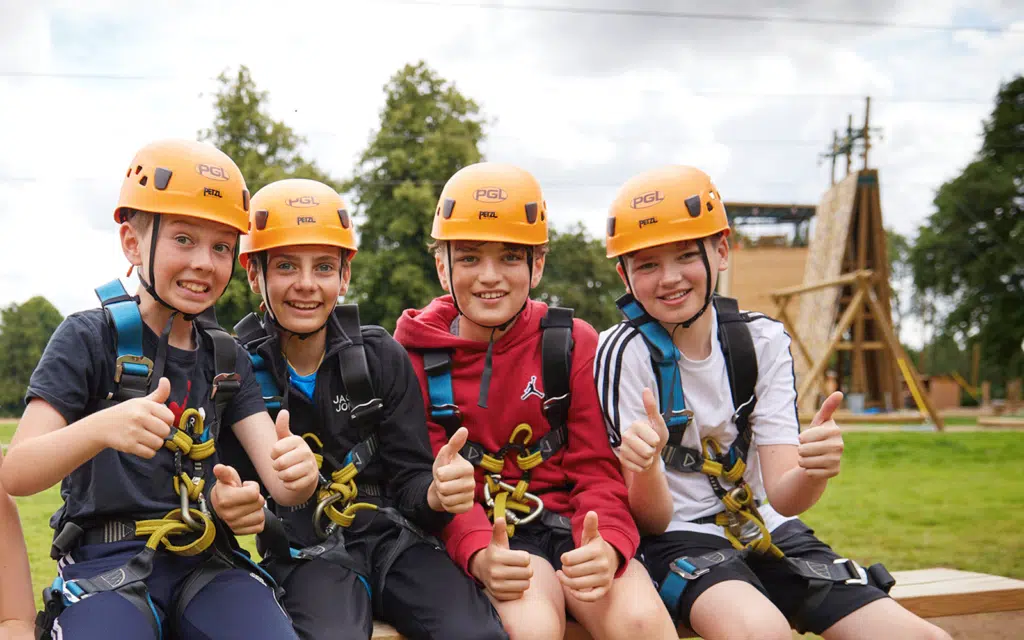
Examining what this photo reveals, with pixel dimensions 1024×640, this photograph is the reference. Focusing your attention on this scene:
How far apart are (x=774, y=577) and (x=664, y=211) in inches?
69.1

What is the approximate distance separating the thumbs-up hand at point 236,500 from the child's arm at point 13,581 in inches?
32.2

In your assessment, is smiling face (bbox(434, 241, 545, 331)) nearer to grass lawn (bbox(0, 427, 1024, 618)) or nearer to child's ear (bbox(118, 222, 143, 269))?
child's ear (bbox(118, 222, 143, 269))

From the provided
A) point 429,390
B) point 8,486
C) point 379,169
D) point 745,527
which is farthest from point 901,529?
point 379,169

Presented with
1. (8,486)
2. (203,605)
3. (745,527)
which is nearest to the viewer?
(8,486)

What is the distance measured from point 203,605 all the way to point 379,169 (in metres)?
26.4

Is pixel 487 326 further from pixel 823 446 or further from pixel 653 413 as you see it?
pixel 823 446

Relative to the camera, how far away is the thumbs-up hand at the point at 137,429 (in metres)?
2.44

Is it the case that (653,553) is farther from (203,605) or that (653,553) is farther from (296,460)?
(203,605)

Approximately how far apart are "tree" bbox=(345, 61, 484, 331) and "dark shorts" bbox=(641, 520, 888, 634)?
71.4ft

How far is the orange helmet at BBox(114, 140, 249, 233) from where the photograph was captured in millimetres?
3010

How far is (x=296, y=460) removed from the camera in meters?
2.79

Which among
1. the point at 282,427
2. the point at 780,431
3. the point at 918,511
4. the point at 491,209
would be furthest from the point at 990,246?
the point at 282,427

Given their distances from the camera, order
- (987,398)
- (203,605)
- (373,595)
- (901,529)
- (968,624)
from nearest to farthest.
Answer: (203,605)
(373,595)
(968,624)
(901,529)
(987,398)

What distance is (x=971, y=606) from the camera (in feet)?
13.8
